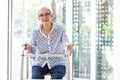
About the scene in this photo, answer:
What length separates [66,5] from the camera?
3674mm

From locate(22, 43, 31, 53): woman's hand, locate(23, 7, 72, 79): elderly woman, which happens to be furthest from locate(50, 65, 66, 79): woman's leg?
locate(22, 43, 31, 53): woman's hand

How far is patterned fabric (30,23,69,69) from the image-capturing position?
293 centimetres

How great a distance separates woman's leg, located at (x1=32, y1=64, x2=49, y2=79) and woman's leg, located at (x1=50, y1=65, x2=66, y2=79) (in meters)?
0.08

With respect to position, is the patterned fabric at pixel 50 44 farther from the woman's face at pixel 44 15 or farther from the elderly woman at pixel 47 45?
the woman's face at pixel 44 15

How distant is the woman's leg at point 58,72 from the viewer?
9.34 feet

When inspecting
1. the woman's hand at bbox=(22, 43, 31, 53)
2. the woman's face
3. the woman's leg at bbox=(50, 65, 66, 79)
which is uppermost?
the woman's face
